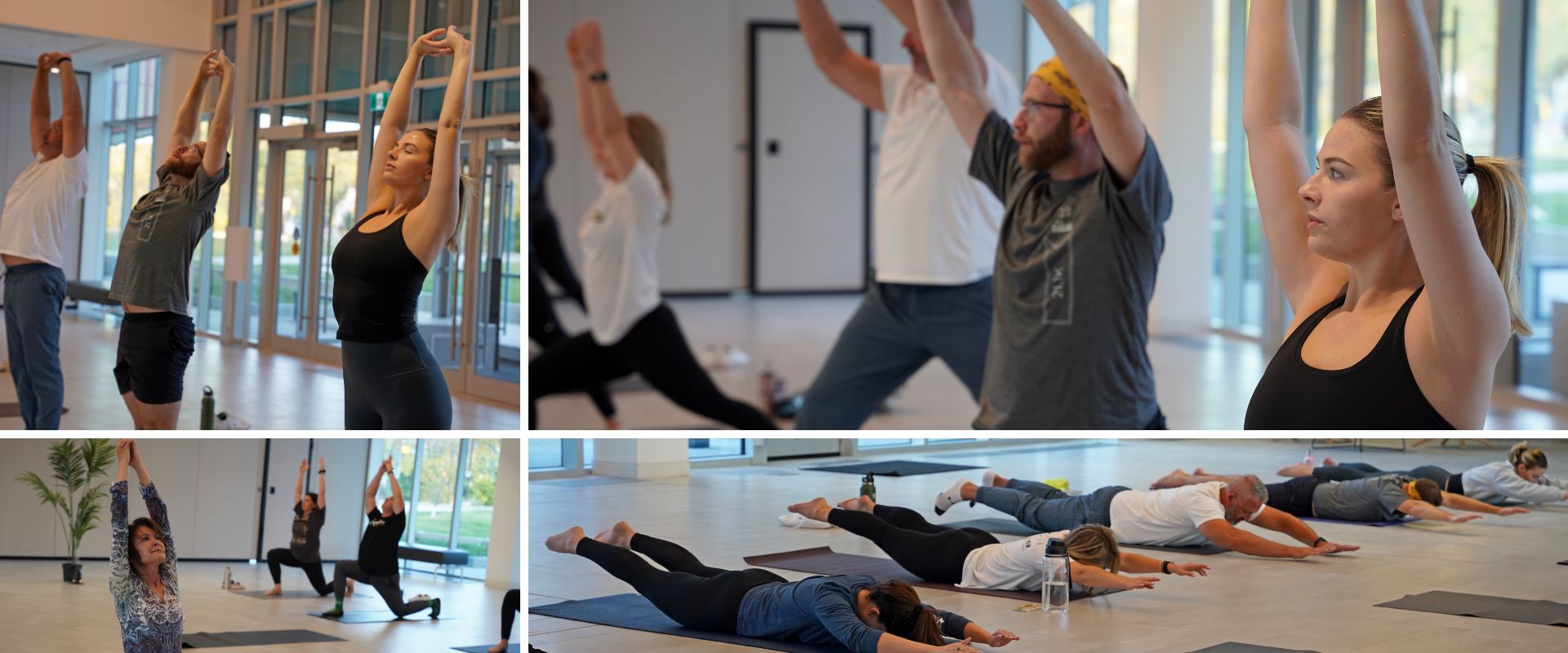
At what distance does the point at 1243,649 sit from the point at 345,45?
2.26 meters

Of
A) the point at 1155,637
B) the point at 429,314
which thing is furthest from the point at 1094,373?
the point at 429,314

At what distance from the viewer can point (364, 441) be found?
270cm

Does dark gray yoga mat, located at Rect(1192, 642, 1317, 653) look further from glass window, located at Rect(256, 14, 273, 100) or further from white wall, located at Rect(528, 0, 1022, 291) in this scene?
→ white wall, located at Rect(528, 0, 1022, 291)

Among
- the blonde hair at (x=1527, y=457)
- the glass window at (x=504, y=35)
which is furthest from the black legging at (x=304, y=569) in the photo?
the blonde hair at (x=1527, y=457)

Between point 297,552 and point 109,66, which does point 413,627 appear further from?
point 109,66

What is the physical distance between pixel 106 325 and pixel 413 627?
102cm

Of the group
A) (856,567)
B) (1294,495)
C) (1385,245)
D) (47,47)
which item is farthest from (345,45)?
(1294,495)

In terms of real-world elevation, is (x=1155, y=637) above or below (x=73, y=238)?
below

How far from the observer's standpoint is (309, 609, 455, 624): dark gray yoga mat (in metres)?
3.08

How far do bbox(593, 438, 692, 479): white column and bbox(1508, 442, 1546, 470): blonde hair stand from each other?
194 centimetres

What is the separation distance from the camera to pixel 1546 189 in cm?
774

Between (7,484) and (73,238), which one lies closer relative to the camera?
(73,238)

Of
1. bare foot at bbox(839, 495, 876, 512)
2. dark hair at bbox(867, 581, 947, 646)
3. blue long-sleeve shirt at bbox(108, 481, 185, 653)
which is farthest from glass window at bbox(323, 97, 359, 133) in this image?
dark hair at bbox(867, 581, 947, 646)

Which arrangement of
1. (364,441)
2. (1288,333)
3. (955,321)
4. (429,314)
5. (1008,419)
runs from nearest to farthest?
1. (1288,333)
2. (429,314)
3. (364,441)
4. (1008,419)
5. (955,321)
